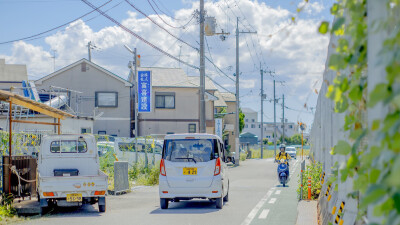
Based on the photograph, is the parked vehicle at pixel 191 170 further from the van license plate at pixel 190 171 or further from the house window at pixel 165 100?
the house window at pixel 165 100

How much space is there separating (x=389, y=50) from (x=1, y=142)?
549 inches

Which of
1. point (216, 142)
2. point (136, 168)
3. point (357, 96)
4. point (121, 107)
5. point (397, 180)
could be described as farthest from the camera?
point (121, 107)

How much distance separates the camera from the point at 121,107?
4125 centimetres

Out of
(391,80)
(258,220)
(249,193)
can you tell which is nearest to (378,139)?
(391,80)

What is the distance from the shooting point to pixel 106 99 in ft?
135

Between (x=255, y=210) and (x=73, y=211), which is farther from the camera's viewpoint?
(x=73, y=211)

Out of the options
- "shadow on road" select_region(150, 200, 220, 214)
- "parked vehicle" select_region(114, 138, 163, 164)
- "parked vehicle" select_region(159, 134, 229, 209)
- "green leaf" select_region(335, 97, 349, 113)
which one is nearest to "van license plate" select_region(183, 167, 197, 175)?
"parked vehicle" select_region(159, 134, 229, 209)

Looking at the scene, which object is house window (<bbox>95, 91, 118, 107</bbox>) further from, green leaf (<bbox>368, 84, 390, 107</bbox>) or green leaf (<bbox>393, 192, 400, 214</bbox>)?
green leaf (<bbox>393, 192, 400, 214</bbox>)

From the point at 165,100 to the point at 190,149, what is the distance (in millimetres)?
30275

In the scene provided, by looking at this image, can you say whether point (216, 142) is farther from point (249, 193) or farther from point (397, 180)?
point (397, 180)

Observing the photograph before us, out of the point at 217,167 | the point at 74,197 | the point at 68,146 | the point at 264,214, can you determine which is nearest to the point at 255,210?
the point at 264,214

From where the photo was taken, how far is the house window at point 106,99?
40938 mm

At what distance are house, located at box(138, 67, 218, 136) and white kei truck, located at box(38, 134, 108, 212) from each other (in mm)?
29261

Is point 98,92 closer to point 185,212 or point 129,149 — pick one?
point 129,149
